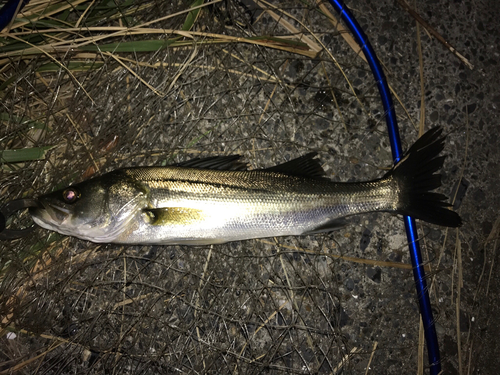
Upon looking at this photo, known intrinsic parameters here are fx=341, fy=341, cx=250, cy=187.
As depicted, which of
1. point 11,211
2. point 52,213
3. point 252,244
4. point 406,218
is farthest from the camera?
point 252,244

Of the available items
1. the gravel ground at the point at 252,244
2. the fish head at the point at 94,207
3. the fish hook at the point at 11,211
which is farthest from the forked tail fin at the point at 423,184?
the fish hook at the point at 11,211

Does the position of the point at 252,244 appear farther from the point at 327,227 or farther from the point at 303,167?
the point at 303,167

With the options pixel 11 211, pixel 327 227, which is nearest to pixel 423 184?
pixel 327 227

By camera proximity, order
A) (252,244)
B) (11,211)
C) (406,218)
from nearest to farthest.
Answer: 1. (11,211)
2. (406,218)
3. (252,244)

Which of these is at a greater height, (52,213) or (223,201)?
(223,201)

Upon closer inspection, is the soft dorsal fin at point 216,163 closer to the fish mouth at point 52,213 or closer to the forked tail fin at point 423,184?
the fish mouth at point 52,213

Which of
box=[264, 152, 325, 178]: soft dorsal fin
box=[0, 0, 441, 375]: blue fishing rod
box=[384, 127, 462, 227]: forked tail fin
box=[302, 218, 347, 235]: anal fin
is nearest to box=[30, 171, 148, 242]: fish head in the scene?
box=[264, 152, 325, 178]: soft dorsal fin

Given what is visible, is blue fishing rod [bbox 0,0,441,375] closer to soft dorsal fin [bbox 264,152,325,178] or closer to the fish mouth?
soft dorsal fin [bbox 264,152,325,178]

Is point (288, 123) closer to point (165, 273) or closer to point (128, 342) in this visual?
point (165, 273)
